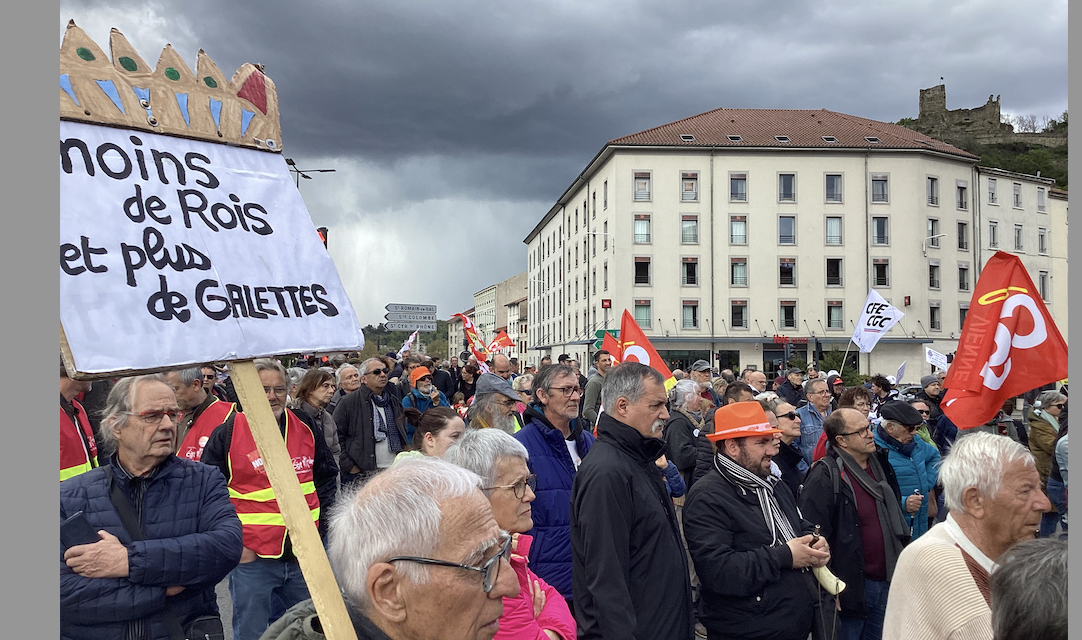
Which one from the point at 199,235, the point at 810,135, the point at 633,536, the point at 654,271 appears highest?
the point at 810,135

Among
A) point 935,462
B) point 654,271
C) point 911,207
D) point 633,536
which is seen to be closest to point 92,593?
point 633,536

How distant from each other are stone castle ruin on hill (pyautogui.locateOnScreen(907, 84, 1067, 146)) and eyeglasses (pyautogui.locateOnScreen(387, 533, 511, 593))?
110908 mm

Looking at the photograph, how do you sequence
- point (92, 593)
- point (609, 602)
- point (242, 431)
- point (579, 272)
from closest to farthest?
1. point (92, 593)
2. point (609, 602)
3. point (242, 431)
4. point (579, 272)

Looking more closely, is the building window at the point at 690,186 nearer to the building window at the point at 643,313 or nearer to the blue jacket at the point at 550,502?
the building window at the point at 643,313

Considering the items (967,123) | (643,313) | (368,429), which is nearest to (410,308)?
(368,429)

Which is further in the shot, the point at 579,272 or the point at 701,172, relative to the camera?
the point at 579,272

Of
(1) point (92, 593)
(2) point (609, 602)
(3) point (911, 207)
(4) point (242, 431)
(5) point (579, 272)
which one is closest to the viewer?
(1) point (92, 593)

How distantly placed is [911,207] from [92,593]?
173 feet

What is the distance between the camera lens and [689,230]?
162ft

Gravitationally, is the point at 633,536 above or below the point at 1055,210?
below

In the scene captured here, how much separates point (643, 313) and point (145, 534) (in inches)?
1852

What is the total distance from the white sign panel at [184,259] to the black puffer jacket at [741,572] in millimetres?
2253

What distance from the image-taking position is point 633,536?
11.9ft

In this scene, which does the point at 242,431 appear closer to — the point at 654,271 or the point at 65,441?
the point at 65,441
